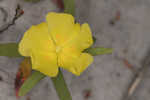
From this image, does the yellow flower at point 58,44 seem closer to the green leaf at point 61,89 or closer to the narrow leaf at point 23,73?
the green leaf at point 61,89

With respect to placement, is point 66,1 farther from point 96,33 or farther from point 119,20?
point 119,20

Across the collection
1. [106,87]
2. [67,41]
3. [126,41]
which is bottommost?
[106,87]

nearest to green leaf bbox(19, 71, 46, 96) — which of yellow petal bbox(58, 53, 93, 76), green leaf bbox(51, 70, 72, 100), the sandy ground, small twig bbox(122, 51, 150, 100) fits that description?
green leaf bbox(51, 70, 72, 100)

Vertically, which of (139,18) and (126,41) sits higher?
(139,18)

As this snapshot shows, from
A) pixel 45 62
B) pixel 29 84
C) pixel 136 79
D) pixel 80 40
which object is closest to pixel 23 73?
pixel 29 84

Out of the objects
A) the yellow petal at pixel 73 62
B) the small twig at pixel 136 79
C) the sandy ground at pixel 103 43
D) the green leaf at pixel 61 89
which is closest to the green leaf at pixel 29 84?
the green leaf at pixel 61 89

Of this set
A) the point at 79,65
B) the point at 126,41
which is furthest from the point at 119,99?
the point at 79,65

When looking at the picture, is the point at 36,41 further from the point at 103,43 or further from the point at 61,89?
the point at 103,43
